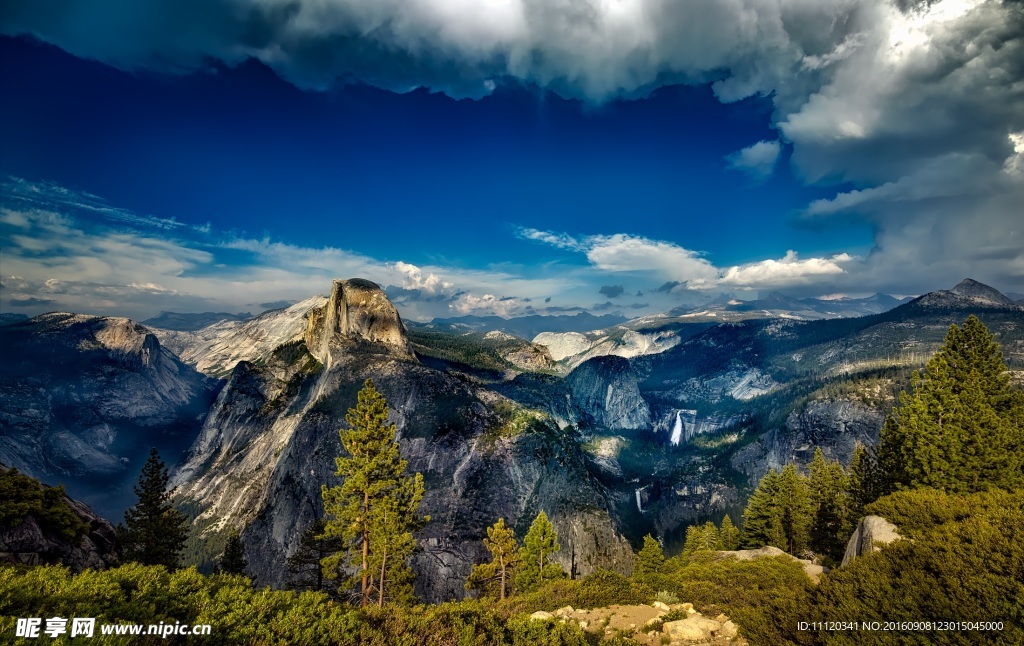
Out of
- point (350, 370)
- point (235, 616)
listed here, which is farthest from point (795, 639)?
point (350, 370)

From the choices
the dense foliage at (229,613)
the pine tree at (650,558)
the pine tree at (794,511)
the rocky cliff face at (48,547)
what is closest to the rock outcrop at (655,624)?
the dense foliage at (229,613)

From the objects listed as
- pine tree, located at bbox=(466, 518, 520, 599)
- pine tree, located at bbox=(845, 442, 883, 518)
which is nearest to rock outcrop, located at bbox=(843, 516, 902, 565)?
pine tree, located at bbox=(845, 442, 883, 518)

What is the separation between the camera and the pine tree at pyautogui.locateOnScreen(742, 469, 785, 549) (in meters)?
58.9

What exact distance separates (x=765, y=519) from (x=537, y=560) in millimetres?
41983

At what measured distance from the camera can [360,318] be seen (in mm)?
121438

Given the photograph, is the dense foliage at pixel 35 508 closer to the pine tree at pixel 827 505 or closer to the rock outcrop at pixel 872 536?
the rock outcrop at pixel 872 536

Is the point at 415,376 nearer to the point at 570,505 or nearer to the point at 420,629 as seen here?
the point at 570,505

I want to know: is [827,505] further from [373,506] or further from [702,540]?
[373,506]

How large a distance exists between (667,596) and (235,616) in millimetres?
19184

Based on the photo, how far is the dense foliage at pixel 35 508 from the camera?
19484mm

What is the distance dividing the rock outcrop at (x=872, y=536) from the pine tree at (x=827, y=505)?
39.0 meters

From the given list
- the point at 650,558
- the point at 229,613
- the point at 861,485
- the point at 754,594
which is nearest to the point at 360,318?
the point at 650,558

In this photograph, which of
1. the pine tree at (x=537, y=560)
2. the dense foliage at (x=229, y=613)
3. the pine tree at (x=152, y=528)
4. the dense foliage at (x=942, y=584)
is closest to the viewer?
the dense foliage at (x=229, y=613)

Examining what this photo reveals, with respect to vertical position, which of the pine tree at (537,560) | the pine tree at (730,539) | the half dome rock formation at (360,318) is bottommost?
the pine tree at (730,539)
